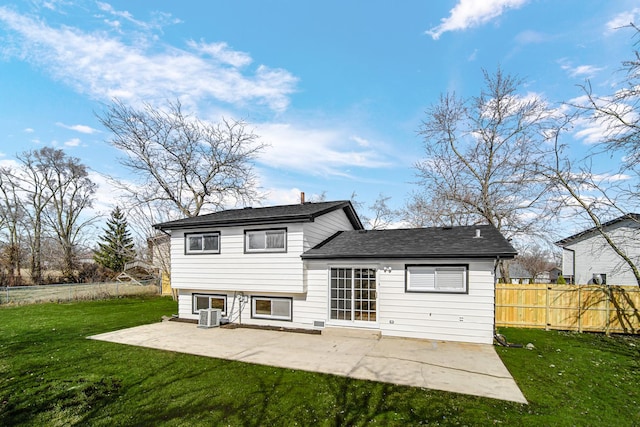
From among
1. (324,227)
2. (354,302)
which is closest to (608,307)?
(354,302)

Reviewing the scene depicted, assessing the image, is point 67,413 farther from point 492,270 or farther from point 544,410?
point 492,270

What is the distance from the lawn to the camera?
4.44 metres

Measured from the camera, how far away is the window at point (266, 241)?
1009 cm

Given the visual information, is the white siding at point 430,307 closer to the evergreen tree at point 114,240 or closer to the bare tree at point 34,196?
the bare tree at point 34,196

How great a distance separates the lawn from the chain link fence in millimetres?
10538

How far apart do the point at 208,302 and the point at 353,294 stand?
18.1ft

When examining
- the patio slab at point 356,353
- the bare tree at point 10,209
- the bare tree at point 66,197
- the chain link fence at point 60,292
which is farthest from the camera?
the bare tree at point 66,197

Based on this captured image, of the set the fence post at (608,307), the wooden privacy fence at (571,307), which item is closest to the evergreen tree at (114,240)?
the wooden privacy fence at (571,307)

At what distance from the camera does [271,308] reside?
1054cm

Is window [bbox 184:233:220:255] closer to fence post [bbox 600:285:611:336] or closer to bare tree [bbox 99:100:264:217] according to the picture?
bare tree [bbox 99:100:264:217]

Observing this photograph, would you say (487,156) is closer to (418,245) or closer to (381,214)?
(381,214)

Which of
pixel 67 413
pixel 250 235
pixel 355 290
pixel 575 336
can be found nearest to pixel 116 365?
pixel 67 413

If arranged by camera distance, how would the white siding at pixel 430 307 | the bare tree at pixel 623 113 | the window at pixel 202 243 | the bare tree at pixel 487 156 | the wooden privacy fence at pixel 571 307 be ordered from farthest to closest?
the bare tree at pixel 487 156 < the window at pixel 202 243 < the wooden privacy fence at pixel 571 307 < the white siding at pixel 430 307 < the bare tree at pixel 623 113

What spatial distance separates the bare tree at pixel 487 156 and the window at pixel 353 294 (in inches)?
437
